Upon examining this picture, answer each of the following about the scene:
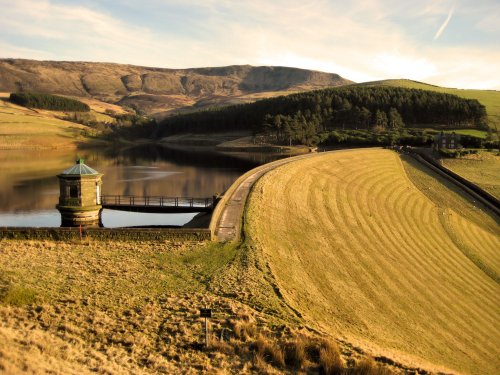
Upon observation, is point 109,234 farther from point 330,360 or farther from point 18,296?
point 330,360

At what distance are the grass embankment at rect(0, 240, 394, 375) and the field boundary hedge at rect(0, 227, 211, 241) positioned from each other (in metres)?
1.76

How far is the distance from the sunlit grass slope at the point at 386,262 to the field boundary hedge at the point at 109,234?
4.71 metres

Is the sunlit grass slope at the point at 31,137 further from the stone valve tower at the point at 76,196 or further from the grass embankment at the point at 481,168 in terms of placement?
the grass embankment at the point at 481,168

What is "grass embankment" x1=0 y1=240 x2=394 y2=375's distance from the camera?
15758mm

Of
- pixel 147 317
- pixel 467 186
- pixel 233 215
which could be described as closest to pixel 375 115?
pixel 467 186

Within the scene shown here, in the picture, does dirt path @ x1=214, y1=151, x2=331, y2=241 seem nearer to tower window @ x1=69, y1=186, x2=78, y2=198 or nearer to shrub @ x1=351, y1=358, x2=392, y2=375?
tower window @ x1=69, y1=186, x2=78, y2=198

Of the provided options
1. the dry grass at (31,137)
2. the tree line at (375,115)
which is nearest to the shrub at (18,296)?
the tree line at (375,115)

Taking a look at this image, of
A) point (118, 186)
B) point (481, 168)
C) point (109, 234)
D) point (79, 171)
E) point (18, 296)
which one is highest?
point (79, 171)

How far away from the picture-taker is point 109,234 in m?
31.1

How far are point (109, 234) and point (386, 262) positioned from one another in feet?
80.8

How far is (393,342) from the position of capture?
937 inches

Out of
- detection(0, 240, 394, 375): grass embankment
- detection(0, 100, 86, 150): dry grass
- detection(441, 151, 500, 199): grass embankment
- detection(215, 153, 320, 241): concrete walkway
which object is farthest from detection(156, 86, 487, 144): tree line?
detection(0, 240, 394, 375): grass embankment

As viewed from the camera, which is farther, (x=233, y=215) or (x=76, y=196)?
(x=76, y=196)

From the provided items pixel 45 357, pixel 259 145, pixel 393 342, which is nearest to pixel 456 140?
pixel 259 145
